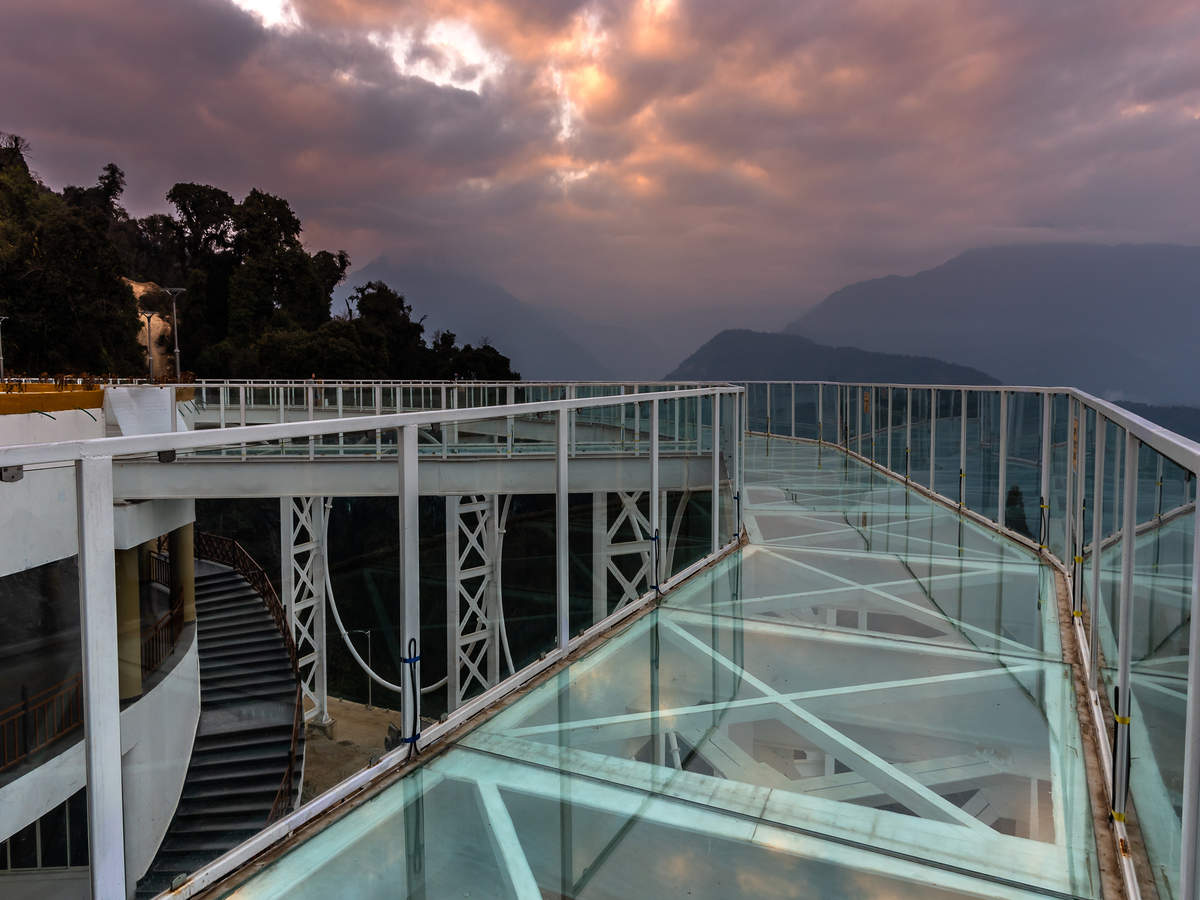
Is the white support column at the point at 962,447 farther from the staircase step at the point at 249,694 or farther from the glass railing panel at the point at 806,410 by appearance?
the glass railing panel at the point at 806,410

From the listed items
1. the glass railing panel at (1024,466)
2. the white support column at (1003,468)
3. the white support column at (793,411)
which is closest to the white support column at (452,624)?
the glass railing panel at (1024,466)

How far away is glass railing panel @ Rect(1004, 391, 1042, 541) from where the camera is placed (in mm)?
7816

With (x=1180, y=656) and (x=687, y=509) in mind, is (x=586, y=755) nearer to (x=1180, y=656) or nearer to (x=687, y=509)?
(x=1180, y=656)

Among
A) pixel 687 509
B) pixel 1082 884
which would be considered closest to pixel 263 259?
pixel 687 509

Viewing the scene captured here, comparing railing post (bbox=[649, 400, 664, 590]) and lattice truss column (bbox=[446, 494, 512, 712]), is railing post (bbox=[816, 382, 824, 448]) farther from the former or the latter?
lattice truss column (bbox=[446, 494, 512, 712])

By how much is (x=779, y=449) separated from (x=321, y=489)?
1763cm

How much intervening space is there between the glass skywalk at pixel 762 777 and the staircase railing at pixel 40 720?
76 cm

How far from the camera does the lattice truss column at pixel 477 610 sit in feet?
12.6

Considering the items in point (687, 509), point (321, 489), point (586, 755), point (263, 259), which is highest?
point (263, 259)

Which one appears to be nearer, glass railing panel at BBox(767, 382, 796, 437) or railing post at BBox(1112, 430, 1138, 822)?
railing post at BBox(1112, 430, 1138, 822)

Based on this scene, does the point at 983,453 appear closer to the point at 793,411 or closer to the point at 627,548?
the point at 627,548

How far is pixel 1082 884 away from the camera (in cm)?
247

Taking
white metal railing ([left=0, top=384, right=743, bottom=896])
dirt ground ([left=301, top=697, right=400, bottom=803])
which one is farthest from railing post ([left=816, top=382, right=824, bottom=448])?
dirt ground ([left=301, top=697, right=400, bottom=803])

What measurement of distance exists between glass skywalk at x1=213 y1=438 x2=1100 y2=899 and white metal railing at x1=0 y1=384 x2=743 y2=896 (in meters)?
0.15
